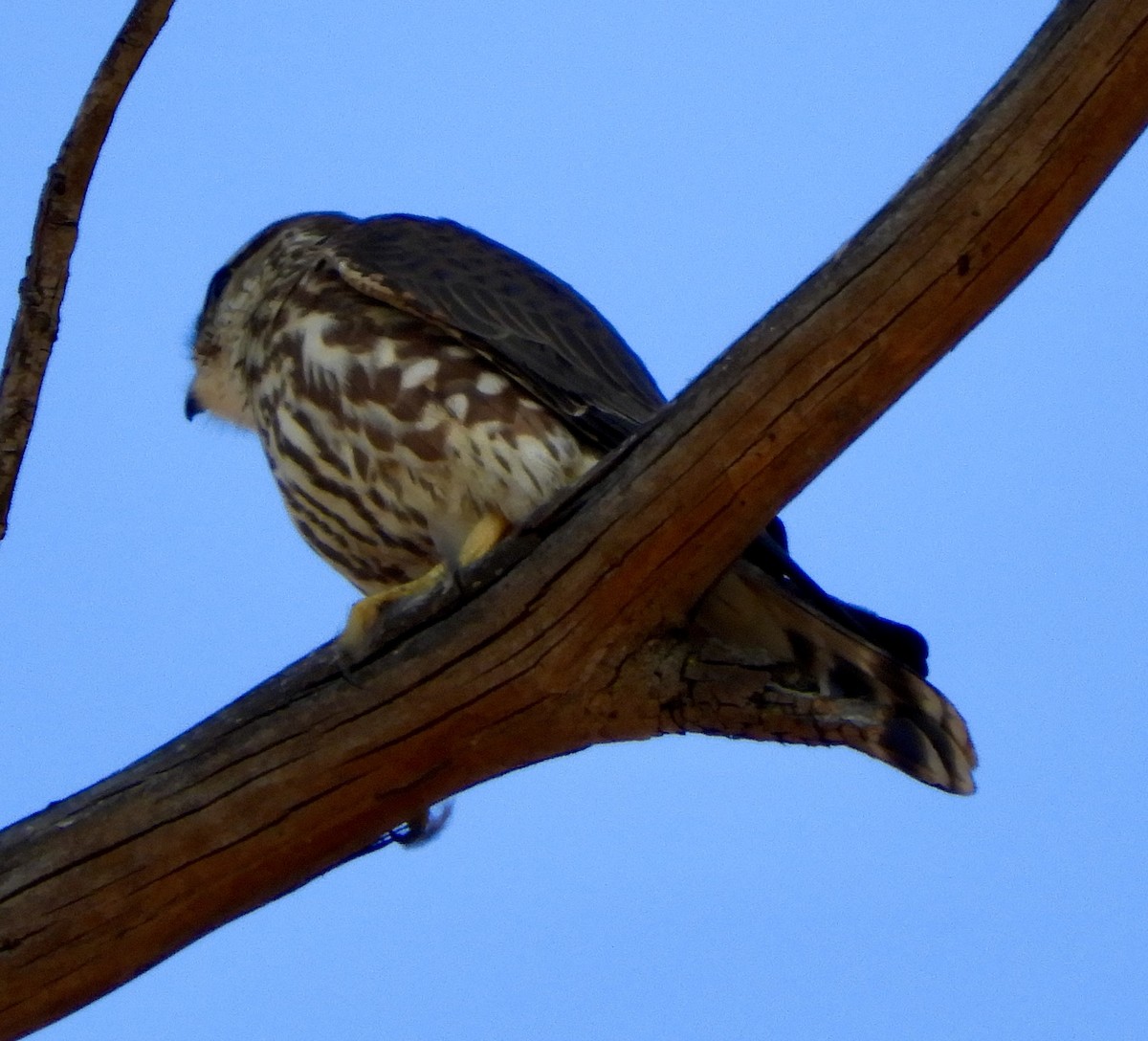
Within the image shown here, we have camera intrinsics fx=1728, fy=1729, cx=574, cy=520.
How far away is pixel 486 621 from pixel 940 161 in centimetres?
98

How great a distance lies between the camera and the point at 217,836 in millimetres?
2715

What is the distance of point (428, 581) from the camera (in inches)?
122

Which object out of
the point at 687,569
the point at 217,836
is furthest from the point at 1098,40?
the point at 217,836

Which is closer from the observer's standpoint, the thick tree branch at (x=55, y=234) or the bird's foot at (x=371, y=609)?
the thick tree branch at (x=55, y=234)

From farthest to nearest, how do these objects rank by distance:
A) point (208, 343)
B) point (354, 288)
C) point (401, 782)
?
point (208, 343) → point (354, 288) → point (401, 782)

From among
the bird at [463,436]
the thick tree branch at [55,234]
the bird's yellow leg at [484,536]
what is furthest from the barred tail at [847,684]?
the thick tree branch at [55,234]

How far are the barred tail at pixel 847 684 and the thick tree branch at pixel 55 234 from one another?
1.13 m

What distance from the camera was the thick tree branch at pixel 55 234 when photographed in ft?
8.54

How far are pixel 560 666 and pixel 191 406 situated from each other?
75.5 inches

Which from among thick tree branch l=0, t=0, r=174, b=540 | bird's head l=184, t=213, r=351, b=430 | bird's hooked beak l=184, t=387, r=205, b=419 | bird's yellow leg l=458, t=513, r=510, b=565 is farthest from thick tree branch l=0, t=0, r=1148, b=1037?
bird's hooked beak l=184, t=387, r=205, b=419

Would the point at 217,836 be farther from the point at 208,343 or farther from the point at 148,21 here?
the point at 208,343

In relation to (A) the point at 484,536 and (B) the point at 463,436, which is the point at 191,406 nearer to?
(B) the point at 463,436

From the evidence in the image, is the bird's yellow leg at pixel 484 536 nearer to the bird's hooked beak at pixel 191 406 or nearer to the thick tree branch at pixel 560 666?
the thick tree branch at pixel 560 666

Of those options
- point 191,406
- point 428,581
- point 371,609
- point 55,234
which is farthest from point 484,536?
point 191,406
